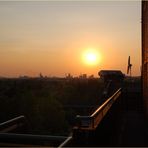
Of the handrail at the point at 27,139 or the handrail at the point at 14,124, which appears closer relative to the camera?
the handrail at the point at 27,139

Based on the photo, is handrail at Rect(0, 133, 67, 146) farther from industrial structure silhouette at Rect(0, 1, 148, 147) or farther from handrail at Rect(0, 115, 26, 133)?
handrail at Rect(0, 115, 26, 133)

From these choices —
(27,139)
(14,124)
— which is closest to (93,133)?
(27,139)

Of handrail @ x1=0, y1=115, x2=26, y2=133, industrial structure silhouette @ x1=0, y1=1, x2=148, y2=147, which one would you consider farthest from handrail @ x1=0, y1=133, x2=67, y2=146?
handrail @ x1=0, y1=115, x2=26, y2=133

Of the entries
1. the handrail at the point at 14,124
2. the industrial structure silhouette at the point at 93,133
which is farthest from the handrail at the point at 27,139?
the handrail at the point at 14,124

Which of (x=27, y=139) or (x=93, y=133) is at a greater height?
(x=93, y=133)

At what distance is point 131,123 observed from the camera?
1611 cm

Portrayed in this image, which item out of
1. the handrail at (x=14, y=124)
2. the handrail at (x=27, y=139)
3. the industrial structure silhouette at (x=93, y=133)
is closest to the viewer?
the industrial structure silhouette at (x=93, y=133)

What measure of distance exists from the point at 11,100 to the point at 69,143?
42.0m

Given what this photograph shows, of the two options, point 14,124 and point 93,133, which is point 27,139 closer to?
point 93,133

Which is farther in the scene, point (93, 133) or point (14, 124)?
point (14, 124)

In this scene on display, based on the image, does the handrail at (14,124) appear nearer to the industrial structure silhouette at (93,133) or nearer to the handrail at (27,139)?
the industrial structure silhouette at (93,133)

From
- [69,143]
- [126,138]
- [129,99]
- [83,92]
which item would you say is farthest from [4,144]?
[83,92]

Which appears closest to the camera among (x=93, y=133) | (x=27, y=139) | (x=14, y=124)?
(x=93, y=133)

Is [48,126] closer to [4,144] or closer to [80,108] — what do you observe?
[80,108]
